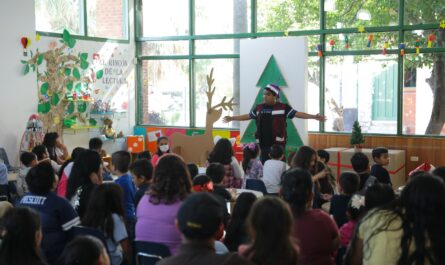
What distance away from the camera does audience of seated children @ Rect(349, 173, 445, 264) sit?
2.28 metres

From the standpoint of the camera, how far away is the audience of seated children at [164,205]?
3.13 metres

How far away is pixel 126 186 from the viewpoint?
434 cm

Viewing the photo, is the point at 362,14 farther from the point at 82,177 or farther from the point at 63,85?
the point at 82,177

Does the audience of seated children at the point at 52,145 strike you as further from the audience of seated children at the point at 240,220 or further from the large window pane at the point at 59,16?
the audience of seated children at the point at 240,220

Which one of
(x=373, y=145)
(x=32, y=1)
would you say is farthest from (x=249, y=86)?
(x=32, y=1)

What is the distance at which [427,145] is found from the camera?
856cm

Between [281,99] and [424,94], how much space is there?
7.50ft

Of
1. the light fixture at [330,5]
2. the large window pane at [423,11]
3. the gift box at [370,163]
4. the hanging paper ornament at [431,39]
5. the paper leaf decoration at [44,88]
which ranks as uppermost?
the light fixture at [330,5]

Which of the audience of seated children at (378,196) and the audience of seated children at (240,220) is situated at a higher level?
the audience of seated children at (378,196)

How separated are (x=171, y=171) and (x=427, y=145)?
6.32m

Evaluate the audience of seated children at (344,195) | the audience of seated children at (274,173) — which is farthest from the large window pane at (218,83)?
the audience of seated children at (344,195)

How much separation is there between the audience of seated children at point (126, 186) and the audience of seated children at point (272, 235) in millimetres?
1808

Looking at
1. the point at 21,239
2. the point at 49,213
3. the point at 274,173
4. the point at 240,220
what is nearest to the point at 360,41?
the point at 274,173

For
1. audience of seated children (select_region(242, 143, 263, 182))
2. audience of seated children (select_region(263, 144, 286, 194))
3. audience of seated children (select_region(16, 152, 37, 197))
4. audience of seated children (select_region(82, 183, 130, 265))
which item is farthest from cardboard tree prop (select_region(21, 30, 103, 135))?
audience of seated children (select_region(82, 183, 130, 265))
